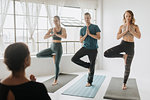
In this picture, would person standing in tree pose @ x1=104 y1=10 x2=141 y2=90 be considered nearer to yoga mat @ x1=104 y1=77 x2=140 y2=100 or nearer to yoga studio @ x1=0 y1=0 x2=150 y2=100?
yoga studio @ x1=0 y1=0 x2=150 y2=100

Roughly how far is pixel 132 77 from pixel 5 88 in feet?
14.2

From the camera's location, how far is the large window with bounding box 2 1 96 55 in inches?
181

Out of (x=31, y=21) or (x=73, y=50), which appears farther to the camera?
(x=73, y=50)

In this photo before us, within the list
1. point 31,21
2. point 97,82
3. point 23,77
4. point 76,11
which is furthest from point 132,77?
point 23,77

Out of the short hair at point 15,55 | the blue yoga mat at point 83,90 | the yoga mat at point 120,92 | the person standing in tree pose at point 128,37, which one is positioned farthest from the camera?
the person standing in tree pose at point 128,37

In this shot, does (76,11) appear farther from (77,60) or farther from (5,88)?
(5,88)

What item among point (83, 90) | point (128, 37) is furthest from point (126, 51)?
point (83, 90)

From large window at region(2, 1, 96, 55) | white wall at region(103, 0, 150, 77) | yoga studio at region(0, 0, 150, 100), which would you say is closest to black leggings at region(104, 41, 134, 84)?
yoga studio at region(0, 0, 150, 100)

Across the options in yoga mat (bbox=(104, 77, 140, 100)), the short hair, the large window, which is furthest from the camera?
the large window

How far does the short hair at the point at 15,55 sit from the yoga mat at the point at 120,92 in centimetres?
240

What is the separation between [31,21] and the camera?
15.6ft

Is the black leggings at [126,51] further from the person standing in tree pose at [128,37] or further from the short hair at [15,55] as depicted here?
the short hair at [15,55]

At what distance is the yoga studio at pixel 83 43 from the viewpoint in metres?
3.40

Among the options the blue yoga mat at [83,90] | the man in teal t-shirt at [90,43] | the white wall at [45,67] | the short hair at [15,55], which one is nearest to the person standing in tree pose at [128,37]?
the man in teal t-shirt at [90,43]
